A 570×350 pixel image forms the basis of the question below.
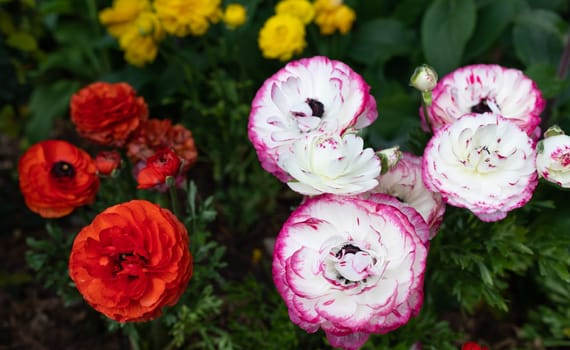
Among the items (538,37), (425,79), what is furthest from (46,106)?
(538,37)

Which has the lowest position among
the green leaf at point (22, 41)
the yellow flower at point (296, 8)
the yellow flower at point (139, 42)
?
the green leaf at point (22, 41)

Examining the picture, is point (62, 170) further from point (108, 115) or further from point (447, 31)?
point (447, 31)

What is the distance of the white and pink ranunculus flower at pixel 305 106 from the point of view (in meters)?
0.76

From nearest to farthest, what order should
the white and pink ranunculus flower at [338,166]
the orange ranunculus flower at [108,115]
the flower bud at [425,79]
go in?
the white and pink ranunculus flower at [338,166] < the flower bud at [425,79] < the orange ranunculus flower at [108,115]

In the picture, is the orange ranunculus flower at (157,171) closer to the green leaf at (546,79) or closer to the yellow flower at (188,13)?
the yellow flower at (188,13)

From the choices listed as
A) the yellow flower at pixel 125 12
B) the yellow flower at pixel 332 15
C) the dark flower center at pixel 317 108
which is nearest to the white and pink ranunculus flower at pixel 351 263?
the dark flower center at pixel 317 108

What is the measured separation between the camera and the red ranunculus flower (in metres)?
0.92

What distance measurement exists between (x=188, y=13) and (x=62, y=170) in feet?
1.54

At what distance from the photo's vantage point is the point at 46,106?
1.57 m

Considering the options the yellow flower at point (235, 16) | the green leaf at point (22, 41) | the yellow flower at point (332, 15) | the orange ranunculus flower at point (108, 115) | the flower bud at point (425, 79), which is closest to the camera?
the flower bud at point (425, 79)

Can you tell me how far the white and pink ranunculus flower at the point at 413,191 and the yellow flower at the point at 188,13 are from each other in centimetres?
61

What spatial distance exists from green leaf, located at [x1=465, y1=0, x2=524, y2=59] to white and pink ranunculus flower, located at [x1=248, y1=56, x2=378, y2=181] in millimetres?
807

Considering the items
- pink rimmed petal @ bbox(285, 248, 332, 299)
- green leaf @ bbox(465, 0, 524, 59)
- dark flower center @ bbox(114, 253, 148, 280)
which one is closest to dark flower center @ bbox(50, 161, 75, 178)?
dark flower center @ bbox(114, 253, 148, 280)

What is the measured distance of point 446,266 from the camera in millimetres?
982
